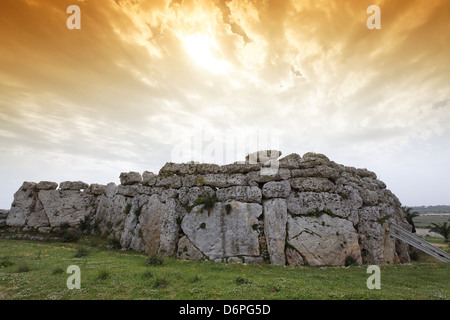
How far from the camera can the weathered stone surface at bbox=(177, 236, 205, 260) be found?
19097 mm

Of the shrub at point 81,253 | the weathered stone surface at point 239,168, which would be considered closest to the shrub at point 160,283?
the shrub at point 81,253

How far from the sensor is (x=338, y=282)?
41.4 ft

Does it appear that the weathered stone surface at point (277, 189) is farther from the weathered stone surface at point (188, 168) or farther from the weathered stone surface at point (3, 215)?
the weathered stone surface at point (3, 215)

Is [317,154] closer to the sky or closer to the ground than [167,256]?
closer to the sky

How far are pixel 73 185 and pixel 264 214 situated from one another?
96.0 feet

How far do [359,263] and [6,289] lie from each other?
2344cm

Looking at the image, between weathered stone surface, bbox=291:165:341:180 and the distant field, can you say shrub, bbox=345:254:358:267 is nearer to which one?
weathered stone surface, bbox=291:165:341:180

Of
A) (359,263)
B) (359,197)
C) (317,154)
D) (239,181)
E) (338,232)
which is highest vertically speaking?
(317,154)

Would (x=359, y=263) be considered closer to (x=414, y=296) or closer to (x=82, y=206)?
(x=414, y=296)

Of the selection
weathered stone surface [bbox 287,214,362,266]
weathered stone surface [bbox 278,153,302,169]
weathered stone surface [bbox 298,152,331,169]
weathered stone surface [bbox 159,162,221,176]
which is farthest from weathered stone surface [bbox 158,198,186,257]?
weathered stone surface [bbox 298,152,331,169]

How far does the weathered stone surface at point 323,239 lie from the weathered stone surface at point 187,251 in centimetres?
824
